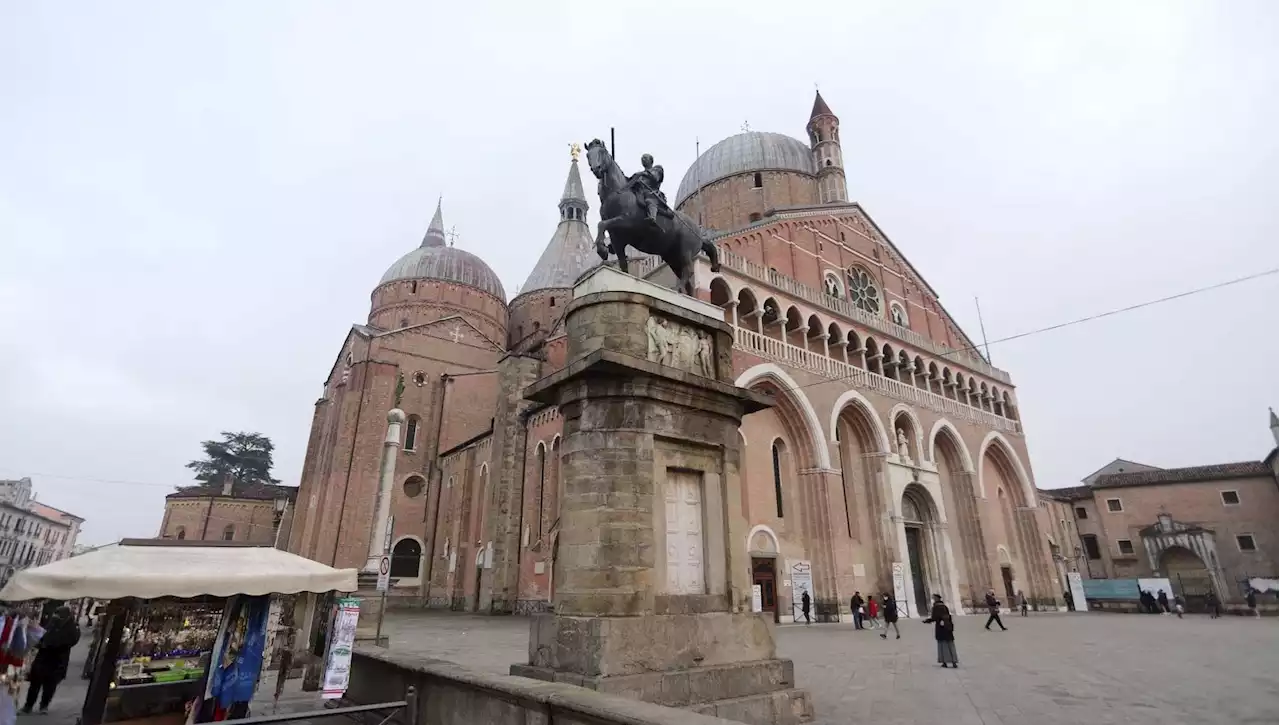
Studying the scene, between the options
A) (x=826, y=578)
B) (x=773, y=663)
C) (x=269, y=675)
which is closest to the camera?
(x=773, y=663)

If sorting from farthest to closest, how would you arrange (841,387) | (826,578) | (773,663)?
(841,387), (826,578), (773,663)

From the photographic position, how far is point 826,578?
60.5ft

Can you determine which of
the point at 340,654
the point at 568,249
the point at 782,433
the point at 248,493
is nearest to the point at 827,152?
the point at 782,433

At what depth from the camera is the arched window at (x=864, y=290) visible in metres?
25.7

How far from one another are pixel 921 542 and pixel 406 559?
70.3ft

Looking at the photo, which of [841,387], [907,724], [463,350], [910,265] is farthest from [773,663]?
[463,350]

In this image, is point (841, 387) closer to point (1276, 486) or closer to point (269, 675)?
point (269, 675)

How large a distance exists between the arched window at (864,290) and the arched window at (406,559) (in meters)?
22.0

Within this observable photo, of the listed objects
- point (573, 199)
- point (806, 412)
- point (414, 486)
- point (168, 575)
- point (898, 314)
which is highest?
point (573, 199)

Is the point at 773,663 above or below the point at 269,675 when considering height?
above

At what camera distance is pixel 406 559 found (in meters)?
27.0

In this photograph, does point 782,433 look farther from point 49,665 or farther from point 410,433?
point 410,433

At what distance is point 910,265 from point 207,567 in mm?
29592

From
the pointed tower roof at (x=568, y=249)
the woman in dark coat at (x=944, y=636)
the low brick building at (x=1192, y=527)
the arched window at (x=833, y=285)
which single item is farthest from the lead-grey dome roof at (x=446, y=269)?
the low brick building at (x=1192, y=527)
